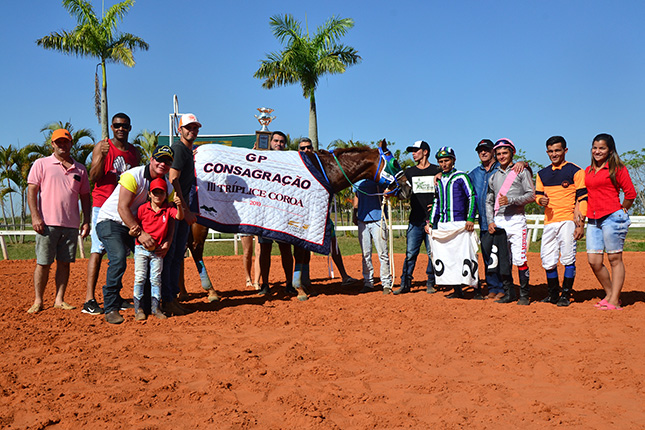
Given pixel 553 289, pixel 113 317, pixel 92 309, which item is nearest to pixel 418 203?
pixel 553 289

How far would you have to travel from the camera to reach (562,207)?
20.0ft

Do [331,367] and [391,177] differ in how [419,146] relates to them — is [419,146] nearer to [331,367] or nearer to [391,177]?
[391,177]

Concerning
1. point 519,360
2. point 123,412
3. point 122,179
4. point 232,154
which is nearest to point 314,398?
point 123,412

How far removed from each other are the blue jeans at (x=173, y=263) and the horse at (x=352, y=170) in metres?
0.81

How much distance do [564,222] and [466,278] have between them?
1.44m

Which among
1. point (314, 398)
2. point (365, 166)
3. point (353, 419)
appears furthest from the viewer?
point (365, 166)

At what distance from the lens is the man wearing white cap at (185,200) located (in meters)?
5.77

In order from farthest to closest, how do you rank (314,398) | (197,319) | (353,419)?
(197,319) → (314,398) → (353,419)

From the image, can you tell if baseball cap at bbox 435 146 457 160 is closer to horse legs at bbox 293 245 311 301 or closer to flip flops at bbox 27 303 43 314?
horse legs at bbox 293 245 311 301

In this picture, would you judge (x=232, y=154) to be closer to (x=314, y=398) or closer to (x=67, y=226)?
(x=67, y=226)

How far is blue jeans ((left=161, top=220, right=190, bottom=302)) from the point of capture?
5.75 meters

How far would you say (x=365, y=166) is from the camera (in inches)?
276

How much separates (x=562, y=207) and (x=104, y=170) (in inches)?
219

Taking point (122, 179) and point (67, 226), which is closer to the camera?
point (122, 179)
